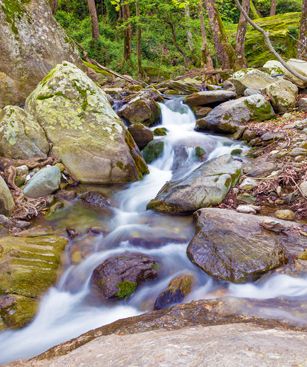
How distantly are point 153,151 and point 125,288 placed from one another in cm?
399

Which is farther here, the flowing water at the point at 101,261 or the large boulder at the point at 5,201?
the large boulder at the point at 5,201

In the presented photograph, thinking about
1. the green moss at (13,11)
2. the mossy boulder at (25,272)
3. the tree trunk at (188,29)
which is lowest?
the mossy boulder at (25,272)

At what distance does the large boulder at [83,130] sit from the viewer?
5711 millimetres

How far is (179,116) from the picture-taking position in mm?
8961

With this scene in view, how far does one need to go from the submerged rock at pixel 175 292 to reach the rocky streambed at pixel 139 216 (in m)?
0.01

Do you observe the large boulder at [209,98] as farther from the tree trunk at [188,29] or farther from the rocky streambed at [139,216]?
the tree trunk at [188,29]

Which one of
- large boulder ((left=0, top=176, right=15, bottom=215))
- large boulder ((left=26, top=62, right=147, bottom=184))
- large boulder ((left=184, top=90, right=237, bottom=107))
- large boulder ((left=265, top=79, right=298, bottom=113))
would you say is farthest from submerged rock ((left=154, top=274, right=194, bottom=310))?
large boulder ((left=184, top=90, right=237, bottom=107))

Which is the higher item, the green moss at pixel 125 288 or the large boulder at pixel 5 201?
the large boulder at pixel 5 201

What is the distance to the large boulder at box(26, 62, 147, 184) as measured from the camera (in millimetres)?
5711

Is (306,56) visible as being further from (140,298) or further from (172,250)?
(140,298)

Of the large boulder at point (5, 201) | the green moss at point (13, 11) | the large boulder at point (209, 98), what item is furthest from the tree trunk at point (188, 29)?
the large boulder at point (5, 201)

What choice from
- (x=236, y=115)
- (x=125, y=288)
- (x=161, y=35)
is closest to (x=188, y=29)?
(x=161, y=35)

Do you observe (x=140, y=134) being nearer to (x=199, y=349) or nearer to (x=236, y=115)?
(x=236, y=115)

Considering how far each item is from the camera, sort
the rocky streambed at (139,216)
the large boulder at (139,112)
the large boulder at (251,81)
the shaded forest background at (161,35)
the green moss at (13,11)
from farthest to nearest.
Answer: the shaded forest background at (161,35), the large boulder at (251,81), the large boulder at (139,112), the green moss at (13,11), the rocky streambed at (139,216)
